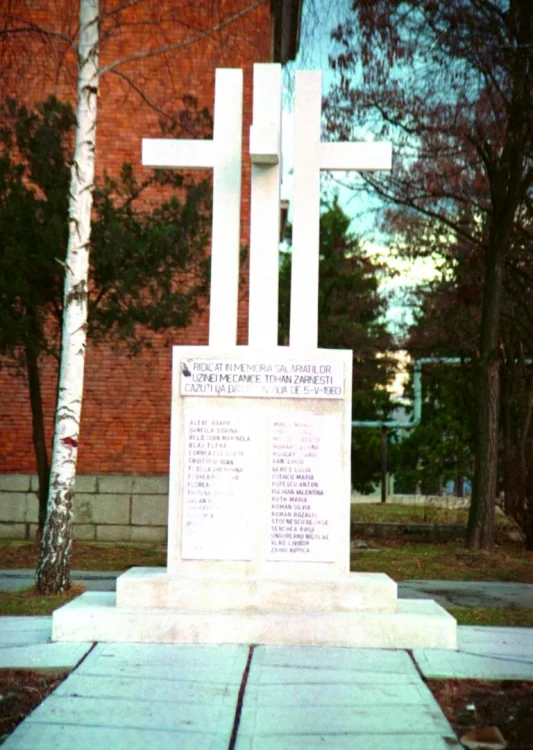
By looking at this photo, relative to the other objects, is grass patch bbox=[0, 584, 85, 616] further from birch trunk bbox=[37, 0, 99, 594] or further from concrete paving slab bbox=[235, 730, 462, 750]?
concrete paving slab bbox=[235, 730, 462, 750]

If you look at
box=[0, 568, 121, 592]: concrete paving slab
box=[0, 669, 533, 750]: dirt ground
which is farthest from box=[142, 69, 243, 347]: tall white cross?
box=[0, 568, 121, 592]: concrete paving slab

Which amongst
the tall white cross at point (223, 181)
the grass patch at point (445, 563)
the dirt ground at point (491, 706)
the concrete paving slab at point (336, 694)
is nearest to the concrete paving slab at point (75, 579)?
the grass patch at point (445, 563)

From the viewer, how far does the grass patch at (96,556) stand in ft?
43.6

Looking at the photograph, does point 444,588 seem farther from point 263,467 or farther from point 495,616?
point 263,467

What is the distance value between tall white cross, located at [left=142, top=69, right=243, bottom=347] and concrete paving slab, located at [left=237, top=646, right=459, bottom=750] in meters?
2.50

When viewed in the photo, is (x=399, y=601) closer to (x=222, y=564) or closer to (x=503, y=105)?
(x=222, y=564)

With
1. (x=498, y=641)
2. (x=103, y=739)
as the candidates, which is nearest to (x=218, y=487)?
(x=498, y=641)

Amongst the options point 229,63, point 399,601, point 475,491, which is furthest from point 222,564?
point 229,63

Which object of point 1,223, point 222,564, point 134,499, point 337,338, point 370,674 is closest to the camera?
point 370,674

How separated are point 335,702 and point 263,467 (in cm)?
232

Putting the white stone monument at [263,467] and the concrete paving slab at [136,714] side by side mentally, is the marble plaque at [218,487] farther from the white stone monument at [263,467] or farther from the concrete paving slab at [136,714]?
the concrete paving slab at [136,714]

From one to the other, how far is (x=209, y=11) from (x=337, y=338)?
13.7 m

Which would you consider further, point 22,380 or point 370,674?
point 22,380

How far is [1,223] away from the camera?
13.7 metres
